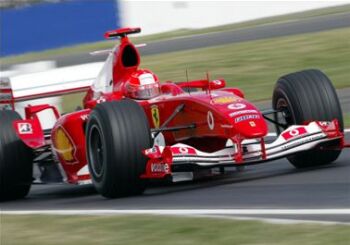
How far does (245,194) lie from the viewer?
873 cm

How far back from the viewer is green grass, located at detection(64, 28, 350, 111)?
65.4 ft

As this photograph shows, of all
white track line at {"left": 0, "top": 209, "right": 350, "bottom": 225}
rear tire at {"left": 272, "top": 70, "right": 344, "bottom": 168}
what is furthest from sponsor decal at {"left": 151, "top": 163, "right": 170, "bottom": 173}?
rear tire at {"left": 272, "top": 70, "right": 344, "bottom": 168}

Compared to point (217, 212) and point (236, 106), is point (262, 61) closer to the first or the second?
point (236, 106)

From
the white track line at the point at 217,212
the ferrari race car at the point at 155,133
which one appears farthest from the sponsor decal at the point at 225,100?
the white track line at the point at 217,212

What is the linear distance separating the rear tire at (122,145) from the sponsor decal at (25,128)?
1569 mm

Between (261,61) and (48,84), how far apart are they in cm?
1042

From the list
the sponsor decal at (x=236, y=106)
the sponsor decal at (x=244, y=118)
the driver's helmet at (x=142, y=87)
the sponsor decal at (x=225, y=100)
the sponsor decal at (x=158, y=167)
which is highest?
the driver's helmet at (x=142, y=87)

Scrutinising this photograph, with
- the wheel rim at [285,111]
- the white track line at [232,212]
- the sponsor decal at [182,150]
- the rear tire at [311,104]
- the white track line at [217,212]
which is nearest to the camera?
the white track line at [232,212]

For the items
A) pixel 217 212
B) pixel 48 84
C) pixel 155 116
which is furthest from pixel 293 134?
pixel 48 84

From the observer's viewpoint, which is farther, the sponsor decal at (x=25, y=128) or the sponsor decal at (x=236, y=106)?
the sponsor decal at (x=25, y=128)

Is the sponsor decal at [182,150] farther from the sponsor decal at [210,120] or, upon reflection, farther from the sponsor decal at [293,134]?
the sponsor decal at [293,134]

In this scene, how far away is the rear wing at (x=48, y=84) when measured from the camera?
484 inches

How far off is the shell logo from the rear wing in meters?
1.67

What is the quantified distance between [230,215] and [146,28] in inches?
1301
